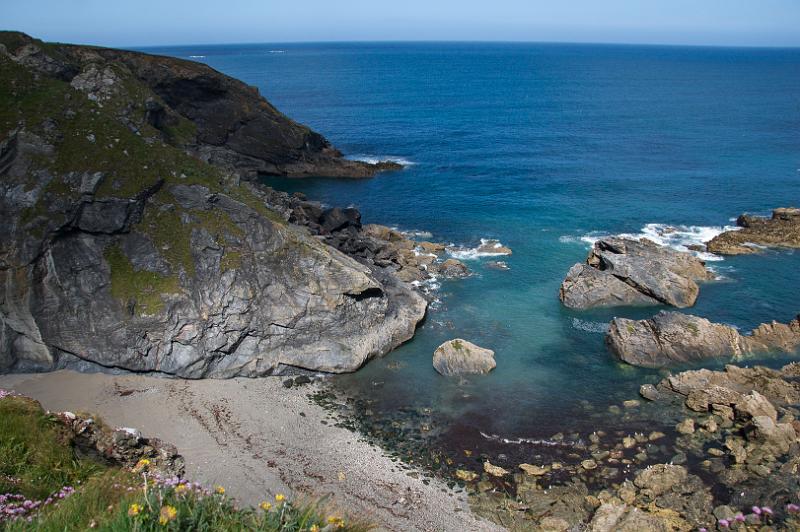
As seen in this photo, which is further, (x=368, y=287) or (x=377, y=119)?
(x=377, y=119)

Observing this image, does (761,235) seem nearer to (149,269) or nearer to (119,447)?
(149,269)

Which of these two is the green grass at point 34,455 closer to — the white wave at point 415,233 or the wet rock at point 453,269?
the wet rock at point 453,269

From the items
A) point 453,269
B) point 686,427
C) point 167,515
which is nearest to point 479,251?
point 453,269

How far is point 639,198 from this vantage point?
84250mm

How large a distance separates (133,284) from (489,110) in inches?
5009

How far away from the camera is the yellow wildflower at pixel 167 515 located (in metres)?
12.3

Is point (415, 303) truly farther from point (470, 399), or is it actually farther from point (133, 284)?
point (133, 284)

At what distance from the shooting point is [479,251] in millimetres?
67438

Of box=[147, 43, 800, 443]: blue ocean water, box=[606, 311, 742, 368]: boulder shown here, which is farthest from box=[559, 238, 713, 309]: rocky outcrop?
box=[606, 311, 742, 368]: boulder

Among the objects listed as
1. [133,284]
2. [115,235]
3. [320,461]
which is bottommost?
[320,461]

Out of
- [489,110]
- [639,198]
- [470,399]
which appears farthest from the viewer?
[489,110]

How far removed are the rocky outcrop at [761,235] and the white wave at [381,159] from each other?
52890 mm

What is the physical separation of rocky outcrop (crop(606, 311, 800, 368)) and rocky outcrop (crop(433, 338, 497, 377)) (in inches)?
415

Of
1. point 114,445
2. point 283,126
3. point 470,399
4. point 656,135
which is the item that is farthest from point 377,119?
point 114,445
